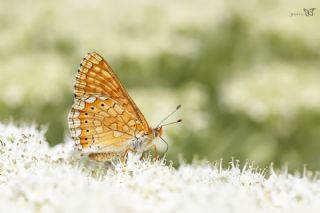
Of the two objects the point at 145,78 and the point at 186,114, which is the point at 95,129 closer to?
the point at 186,114

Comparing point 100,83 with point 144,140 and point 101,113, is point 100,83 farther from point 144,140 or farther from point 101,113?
point 144,140

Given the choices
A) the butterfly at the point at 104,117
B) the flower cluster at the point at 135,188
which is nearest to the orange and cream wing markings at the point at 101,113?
the butterfly at the point at 104,117

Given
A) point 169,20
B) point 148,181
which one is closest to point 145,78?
point 169,20

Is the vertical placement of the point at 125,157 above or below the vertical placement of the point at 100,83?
below

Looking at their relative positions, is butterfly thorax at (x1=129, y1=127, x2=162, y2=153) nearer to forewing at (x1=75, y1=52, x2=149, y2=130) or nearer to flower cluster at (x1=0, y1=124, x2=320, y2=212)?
forewing at (x1=75, y1=52, x2=149, y2=130)

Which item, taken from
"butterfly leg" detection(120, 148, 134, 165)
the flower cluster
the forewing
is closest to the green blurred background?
the forewing

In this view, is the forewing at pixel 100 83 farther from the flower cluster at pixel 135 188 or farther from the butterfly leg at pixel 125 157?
the flower cluster at pixel 135 188

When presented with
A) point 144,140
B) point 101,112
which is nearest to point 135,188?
point 144,140

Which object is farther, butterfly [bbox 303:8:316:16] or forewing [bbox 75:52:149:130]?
butterfly [bbox 303:8:316:16]
